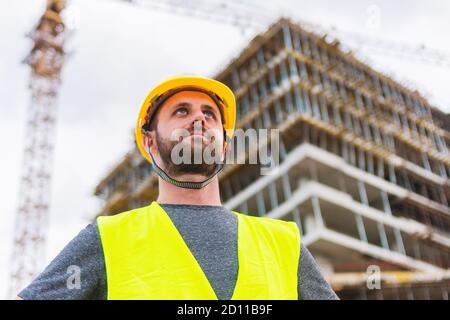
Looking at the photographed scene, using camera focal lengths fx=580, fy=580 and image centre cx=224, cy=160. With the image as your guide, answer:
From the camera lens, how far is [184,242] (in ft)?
6.83

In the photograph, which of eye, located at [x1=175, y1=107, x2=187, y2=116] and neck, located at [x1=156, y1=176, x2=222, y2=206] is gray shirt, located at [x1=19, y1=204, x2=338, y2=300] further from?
eye, located at [x1=175, y1=107, x2=187, y2=116]

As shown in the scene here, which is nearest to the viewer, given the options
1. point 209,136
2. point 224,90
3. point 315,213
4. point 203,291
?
point 203,291

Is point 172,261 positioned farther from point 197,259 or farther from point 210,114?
point 210,114

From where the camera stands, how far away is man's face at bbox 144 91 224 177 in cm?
233

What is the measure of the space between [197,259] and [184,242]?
0.26 feet

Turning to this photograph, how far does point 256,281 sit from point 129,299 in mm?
441

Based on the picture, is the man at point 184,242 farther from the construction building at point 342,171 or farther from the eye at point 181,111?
the construction building at point 342,171

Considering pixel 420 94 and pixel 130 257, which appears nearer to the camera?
pixel 130 257

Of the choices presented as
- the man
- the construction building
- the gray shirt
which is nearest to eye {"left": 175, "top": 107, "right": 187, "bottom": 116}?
the man

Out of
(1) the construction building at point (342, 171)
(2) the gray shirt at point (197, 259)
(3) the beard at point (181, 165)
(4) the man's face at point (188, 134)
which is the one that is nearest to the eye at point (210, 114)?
(4) the man's face at point (188, 134)

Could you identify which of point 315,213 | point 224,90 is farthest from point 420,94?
point 224,90

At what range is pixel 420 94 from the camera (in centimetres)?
5100

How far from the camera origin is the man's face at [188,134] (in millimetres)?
2330
